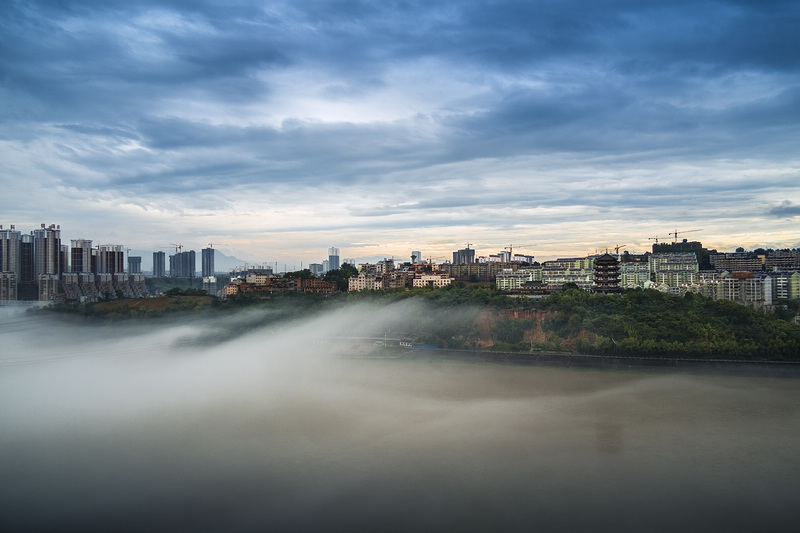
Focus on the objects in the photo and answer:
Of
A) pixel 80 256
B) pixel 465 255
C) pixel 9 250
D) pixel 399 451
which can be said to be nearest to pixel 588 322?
pixel 399 451

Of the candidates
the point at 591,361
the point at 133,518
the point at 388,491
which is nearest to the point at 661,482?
the point at 388,491

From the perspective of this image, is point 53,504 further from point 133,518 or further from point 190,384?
point 190,384

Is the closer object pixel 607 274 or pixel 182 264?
pixel 607 274

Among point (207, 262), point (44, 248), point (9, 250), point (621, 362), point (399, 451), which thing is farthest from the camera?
point (207, 262)

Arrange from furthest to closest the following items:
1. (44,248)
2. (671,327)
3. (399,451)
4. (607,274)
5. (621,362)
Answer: (44,248) < (607,274) < (671,327) < (621,362) < (399,451)

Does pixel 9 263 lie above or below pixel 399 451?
above

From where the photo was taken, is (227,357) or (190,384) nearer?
(190,384)

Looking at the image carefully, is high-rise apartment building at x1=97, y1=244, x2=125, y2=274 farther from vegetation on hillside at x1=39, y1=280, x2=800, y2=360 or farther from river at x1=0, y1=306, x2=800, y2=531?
river at x1=0, y1=306, x2=800, y2=531

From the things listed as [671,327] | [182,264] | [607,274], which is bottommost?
[671,327]

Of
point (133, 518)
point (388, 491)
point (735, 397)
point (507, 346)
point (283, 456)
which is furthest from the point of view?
point (507, 346)

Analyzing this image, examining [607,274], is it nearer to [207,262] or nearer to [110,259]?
[110,259]
